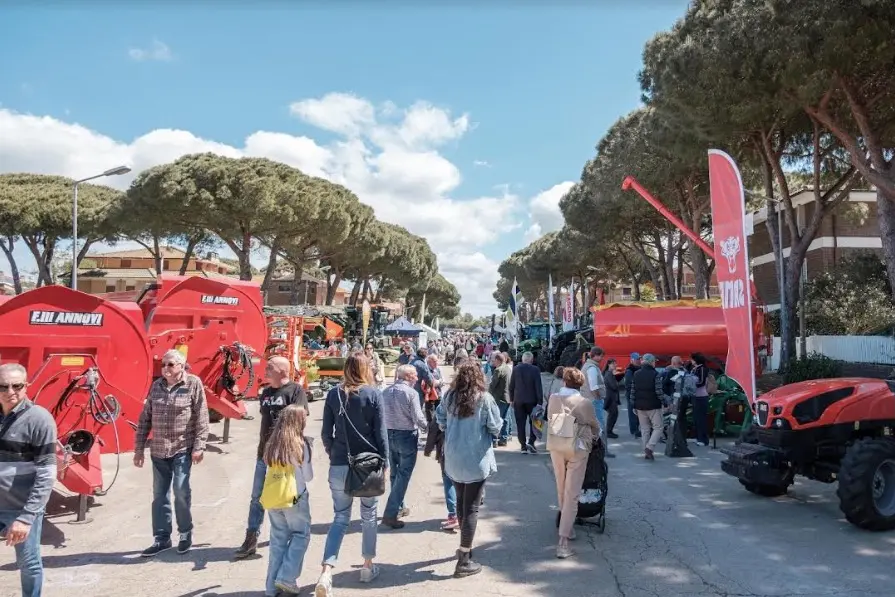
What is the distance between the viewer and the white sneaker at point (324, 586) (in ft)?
13.5

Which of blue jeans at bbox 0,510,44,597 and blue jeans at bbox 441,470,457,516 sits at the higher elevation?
blue jeans at bbox 0,510,44,597

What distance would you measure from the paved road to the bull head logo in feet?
8.80

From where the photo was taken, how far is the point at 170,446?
5117mm

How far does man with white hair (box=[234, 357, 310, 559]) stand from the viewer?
16.1 ft

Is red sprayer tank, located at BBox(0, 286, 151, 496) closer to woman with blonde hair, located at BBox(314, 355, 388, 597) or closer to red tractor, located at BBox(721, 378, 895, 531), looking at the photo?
woman with blonde hair, located at BBox(314, 355, 388, 597)

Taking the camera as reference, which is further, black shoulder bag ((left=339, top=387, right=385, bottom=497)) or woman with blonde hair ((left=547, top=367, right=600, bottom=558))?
woman with blonde hair ((left=547, top=367, right=600, bottom=558))

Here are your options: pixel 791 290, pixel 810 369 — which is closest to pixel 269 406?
pixel 791 290

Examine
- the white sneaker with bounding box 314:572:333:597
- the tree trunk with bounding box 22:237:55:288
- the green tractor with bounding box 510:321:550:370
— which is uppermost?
the tree trunk with bounding box 22:237:55:288

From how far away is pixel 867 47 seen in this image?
39.4 feet

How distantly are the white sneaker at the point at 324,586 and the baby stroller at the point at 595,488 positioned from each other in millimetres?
2358

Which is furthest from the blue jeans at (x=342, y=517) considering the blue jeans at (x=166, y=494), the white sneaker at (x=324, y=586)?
the blue jeans at (x=166, y=494)

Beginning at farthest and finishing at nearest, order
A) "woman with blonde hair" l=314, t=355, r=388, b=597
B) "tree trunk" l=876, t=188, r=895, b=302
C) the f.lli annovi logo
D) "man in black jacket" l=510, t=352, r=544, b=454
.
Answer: "tree trunk" l=876, t=188, r=895, b=302
"man in black jacket" l=510, t=352, r=544, b=454
the f.lli annovi logo
"woman with blonde hair" l=314, t=355, r=388, b=597

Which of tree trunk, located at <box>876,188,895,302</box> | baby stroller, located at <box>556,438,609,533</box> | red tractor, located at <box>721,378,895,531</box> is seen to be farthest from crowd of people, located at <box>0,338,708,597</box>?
tree trunk, located at <box>876,188,895,302</box>

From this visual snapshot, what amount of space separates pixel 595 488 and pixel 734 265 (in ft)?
12.7
